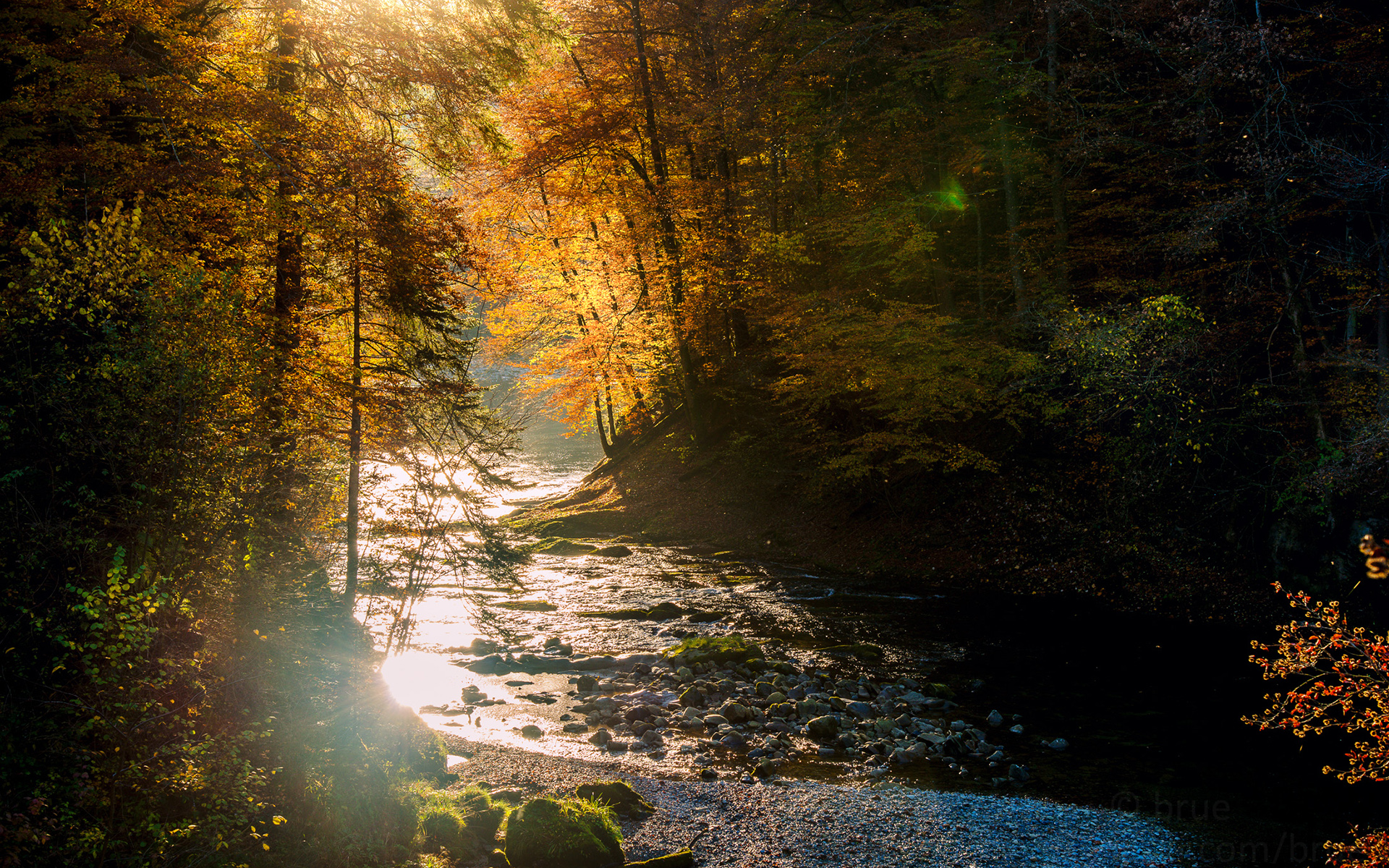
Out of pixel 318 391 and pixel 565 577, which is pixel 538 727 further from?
pixel 565 577

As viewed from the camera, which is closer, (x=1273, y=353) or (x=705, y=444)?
(x=1273, y=353)

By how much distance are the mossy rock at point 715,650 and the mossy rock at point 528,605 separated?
169 inches

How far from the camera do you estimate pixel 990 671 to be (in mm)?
11812

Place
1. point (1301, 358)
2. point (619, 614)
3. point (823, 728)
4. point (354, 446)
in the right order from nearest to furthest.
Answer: point (823, 728) → point (354, 446) → point (1301, 358) → point (619, 614)

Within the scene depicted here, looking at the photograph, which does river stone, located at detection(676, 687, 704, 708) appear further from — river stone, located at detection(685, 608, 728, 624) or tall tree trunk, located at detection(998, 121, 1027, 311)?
tall tree trunk, located at detection(998, 121, 1027, 311)

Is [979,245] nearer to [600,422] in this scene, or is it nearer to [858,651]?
[858,651]

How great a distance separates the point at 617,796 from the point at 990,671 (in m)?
6.95

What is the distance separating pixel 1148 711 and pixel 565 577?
506 inches

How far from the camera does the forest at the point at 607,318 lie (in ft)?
17.4

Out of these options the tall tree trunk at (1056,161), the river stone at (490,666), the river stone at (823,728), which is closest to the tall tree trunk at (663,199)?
Answer: the tall tree trunk at (1056,161)

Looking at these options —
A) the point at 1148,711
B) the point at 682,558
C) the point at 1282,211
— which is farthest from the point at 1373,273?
the point at 682,558

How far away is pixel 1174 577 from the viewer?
1477cm

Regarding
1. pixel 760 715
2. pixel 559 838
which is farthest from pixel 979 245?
pixel 559 838

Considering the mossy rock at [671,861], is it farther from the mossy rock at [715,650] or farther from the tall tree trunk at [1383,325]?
the tall tree trunk at [1383,325]
